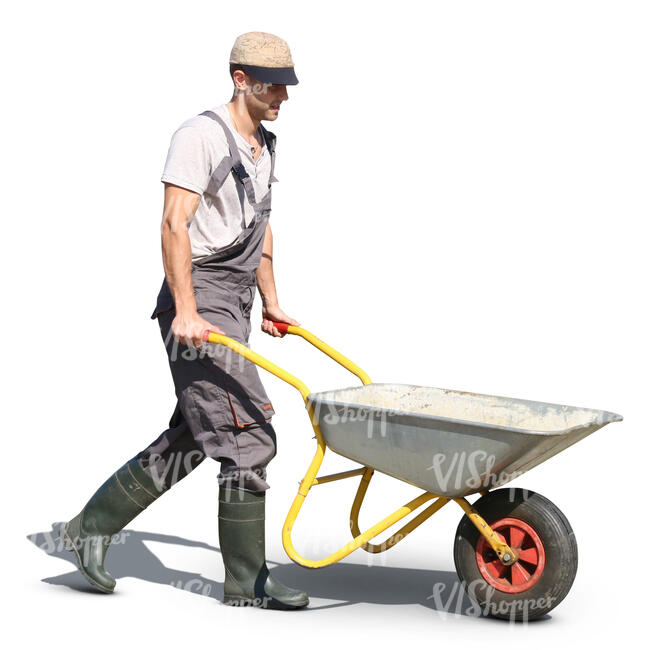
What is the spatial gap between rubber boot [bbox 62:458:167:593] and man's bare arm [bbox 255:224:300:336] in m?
0.83

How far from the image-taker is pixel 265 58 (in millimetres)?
5863

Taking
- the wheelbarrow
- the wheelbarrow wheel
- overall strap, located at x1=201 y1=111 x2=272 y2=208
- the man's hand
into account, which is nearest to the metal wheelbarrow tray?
the wheelbarrow

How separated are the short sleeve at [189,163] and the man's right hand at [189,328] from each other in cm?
48

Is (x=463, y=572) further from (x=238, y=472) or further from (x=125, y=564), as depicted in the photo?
(x=125, y=564)

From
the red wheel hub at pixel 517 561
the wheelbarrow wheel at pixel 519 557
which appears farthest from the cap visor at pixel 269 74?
the red wheel hub at pixel 517 561

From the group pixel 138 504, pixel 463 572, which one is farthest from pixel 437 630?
pixel 138 504

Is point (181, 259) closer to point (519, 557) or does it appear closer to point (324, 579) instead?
point (324, 579)

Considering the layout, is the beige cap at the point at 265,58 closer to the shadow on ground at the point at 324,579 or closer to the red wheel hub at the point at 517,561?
the red wheel hub at the point at 517,561

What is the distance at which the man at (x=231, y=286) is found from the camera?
227 inches

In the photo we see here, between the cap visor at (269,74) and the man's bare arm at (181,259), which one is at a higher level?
the cap visor at (269,74)

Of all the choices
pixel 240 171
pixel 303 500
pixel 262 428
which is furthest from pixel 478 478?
pixel 240 171

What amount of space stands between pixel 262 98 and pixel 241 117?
118mm

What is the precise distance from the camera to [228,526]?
Answer: 19.5ft

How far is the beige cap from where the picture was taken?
5.86 metres
